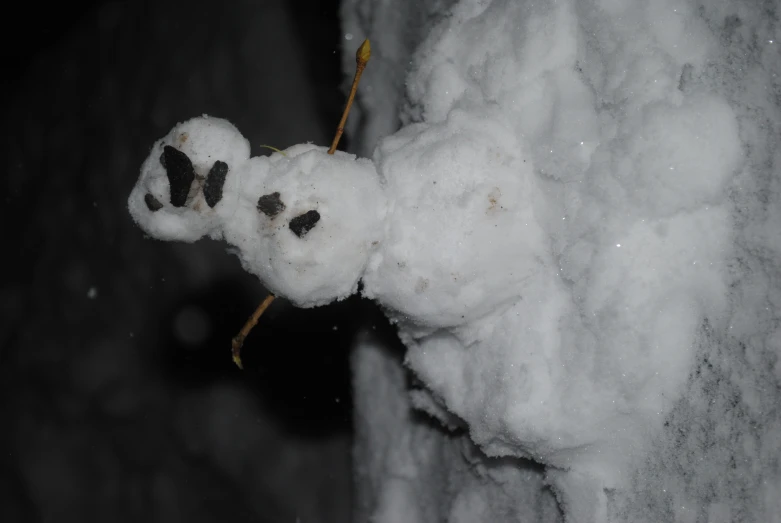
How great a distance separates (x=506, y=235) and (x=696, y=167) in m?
0.17

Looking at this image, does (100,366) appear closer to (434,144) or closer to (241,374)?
(241,374)

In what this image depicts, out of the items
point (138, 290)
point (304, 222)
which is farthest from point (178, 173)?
point (138, 290)

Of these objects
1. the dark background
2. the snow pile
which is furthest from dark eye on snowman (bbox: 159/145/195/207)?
the dark background

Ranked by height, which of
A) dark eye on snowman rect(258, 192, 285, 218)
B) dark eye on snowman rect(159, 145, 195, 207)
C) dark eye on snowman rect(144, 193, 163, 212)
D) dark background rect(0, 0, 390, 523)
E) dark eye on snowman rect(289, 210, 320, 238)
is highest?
dark eye on snowman rect(159, 145, 195, 207)

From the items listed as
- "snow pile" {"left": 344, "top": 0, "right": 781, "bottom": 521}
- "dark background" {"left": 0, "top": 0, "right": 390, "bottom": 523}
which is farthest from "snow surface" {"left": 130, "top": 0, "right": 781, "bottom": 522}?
"dark background" {"left": 0, "top": 0, "right": 390, "bottom": 523}

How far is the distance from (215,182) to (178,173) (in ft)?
0.10

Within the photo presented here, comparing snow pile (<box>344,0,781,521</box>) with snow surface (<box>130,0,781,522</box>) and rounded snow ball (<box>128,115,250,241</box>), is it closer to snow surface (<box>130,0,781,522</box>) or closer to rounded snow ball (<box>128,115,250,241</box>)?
snow surface (<box>130,0,781,522</box>)

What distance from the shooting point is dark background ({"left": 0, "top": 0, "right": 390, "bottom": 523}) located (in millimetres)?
1025

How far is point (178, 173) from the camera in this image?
0.50 m

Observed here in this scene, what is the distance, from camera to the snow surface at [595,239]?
51 centimetres

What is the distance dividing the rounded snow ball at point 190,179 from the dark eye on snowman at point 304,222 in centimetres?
6

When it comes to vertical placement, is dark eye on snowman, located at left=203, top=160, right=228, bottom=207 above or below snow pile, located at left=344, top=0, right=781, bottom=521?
above

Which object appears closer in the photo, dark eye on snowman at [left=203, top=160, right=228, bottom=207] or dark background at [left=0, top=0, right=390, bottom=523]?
dark eye on snowman at [left=203, top=160, right=228, bottom=207]

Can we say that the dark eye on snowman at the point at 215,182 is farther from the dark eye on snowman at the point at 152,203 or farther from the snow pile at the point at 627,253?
the snow pile at the point at 627,253
